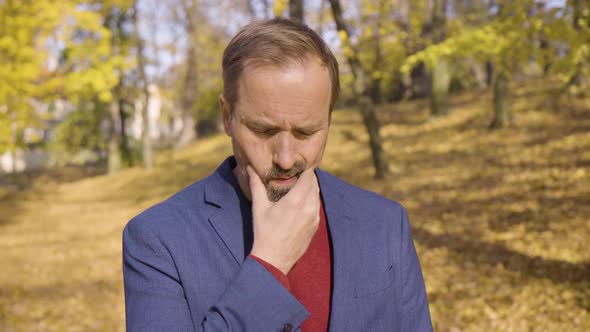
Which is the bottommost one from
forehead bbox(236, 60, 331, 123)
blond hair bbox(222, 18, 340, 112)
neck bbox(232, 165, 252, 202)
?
neck bbox(232, 165, 252, 202)

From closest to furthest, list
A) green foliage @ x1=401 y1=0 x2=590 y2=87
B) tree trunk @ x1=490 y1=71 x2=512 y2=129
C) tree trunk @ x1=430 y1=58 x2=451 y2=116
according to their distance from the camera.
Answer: green foliage @ x1=401 y1=0 x2=590 y2=87, tree trunk @ x1=490 y1=71 x2=512 y2=129, tree trunk @ x1=430 y1=58 x2=451 y2=116

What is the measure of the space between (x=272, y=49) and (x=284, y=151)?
1.06 feet

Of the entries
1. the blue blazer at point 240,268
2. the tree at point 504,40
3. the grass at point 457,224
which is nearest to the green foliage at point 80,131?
the grass at point 457,224

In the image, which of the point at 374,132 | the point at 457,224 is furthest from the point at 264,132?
the point at 374,132

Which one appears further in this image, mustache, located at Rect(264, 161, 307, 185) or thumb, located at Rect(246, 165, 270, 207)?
mustache, located at Rect(264, 161, 307, 185)

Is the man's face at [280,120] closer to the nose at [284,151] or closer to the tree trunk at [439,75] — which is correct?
the nose at [284,151]

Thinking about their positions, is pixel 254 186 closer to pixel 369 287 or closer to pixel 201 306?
pixel 201 306

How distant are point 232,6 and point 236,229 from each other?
28.6m

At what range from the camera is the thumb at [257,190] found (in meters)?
1.61

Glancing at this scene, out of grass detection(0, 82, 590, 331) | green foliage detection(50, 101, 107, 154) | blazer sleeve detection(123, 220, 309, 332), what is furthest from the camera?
green foliage detection(50, 101, 107, 154)

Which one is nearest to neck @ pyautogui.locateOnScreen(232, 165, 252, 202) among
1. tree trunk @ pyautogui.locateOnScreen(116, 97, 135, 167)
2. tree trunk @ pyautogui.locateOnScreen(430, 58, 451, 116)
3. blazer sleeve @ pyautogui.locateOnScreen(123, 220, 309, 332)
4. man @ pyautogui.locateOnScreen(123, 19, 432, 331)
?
man @ pyautogui.locateOnScreen(123, 19, 432, 331)

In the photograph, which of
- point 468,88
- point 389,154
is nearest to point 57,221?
point 389,154

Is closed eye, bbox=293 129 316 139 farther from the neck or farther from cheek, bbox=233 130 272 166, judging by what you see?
the neck

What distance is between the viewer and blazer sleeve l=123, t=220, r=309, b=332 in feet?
4.87
